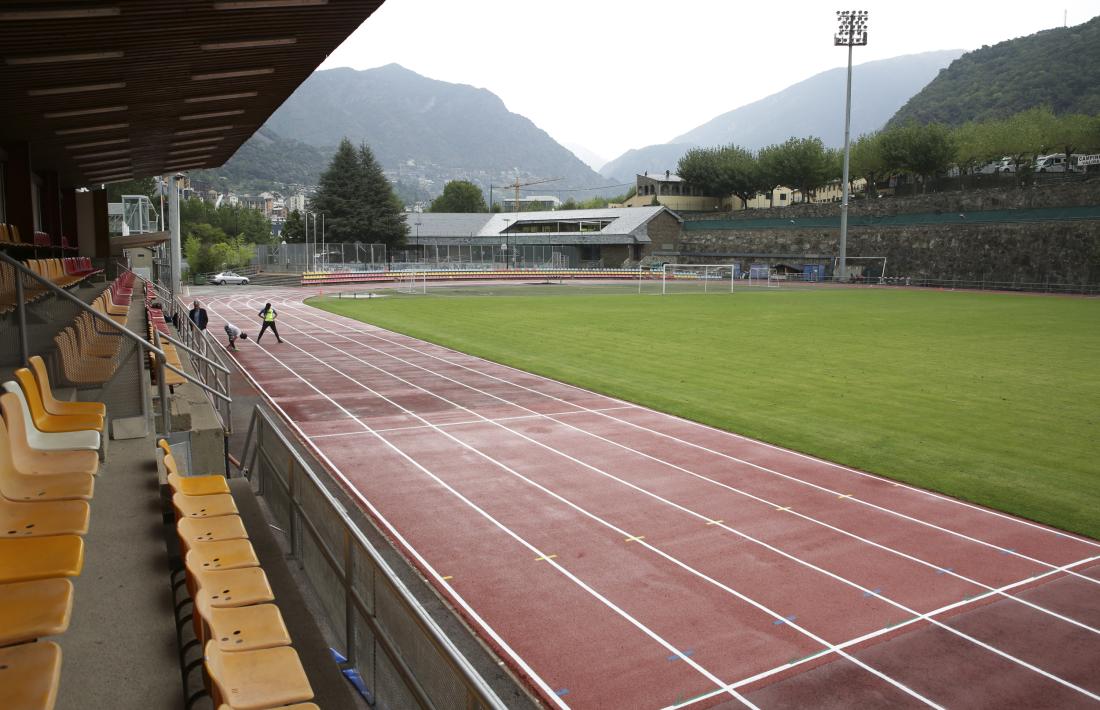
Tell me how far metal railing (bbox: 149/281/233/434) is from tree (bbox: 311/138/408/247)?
6104cm

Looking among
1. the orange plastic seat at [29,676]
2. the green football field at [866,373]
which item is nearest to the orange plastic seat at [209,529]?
the orange plastic seat at [29,676]

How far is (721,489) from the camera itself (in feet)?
36.5

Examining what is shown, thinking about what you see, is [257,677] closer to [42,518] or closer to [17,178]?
[42,518]

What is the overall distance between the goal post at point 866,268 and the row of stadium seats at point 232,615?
73433 mm

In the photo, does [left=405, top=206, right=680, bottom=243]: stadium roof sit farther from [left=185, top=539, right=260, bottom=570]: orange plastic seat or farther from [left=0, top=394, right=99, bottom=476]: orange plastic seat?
[left=185, top=539, right=260, bottom=570]: orange plastic seat

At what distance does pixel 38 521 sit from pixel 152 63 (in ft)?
20.4

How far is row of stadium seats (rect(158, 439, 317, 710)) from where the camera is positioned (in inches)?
151

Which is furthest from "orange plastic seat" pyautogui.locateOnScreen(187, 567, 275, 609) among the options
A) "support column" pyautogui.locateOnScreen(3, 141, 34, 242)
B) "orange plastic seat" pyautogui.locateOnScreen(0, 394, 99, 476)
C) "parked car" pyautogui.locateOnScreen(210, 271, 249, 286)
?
"parked car" pyautogui.locateOnScreen(210, 271, 249, 286)

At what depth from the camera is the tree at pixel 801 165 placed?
3760 inches

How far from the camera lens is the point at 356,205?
8894 cm

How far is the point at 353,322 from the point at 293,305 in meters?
11.7

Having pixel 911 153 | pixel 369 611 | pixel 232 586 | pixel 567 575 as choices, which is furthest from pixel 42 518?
pixel 911 153

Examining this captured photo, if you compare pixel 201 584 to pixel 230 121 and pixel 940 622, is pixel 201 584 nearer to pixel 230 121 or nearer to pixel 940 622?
pixel 940 622

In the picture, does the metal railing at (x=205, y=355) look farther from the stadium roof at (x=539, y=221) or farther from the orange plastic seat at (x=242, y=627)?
the stadium roof at (x=539, y=221)
